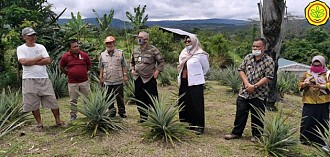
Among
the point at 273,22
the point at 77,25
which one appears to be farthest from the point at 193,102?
the point at 77,25

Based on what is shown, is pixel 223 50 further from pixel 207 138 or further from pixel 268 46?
pixel 207 138

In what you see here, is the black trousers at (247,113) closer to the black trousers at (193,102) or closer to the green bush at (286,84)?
the black trousers at (193,102)

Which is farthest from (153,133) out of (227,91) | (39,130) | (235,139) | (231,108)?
(227,91)

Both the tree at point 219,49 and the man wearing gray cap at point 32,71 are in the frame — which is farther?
the tree at point 219,49

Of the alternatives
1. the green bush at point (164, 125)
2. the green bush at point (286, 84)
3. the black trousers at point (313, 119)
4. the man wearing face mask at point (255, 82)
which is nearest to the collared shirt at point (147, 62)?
the green bush at point (164, 125)

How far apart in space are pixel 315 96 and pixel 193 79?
5.75 feet

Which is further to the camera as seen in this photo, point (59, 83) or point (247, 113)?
point (59, 83)

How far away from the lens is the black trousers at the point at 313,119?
466 cm

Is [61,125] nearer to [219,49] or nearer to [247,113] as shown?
[247,113]

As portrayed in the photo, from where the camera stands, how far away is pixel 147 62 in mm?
5062

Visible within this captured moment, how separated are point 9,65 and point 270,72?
753 cm

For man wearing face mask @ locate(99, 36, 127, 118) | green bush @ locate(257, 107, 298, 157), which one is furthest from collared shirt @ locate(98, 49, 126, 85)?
green bush @ locate(257, 107, 298, 157)

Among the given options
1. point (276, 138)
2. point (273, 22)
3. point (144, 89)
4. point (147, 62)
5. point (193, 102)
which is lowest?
point (276, 138)

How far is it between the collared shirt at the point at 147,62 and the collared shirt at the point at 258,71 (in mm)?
1336
